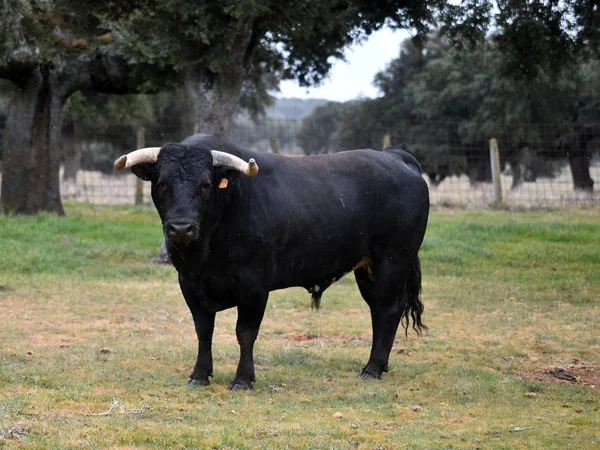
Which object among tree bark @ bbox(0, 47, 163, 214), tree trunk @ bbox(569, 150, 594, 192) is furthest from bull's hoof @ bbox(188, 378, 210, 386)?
tree trunk @ bbox(569, 150, 594, 192)

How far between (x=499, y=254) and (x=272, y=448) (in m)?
11.1

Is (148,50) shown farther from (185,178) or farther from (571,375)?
(571,375)

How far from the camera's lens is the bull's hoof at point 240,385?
24.7ft

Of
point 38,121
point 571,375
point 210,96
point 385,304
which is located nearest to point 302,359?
point 385,304

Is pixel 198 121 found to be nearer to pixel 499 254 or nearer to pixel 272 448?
pixel 499 254

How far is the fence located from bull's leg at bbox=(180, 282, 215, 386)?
15492 millimetres

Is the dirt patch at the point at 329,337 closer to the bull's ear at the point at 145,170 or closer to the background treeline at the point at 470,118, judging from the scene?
the bull's ear at the point at 145,170

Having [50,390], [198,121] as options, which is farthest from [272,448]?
[198,121]

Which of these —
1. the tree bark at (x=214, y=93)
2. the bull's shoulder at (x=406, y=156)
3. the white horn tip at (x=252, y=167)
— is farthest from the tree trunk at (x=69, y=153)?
the white horn tip at (x=252, y=167)

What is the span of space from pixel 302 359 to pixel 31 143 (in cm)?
1269

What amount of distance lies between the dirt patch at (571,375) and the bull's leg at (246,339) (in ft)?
7.62

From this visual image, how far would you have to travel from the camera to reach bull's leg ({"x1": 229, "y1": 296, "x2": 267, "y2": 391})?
24.9ft

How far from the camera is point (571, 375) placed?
820cm

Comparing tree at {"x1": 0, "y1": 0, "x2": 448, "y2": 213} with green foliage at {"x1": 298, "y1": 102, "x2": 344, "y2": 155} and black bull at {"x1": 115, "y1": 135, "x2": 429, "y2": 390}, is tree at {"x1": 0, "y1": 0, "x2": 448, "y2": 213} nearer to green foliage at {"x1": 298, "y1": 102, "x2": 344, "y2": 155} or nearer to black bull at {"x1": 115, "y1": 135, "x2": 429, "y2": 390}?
black bull at {"x1": 115, "y1": 135, "x2": 429, "y2": 390}
